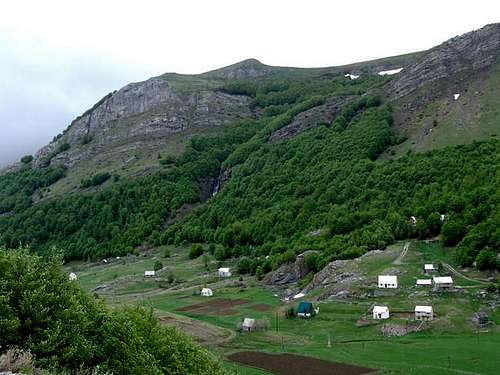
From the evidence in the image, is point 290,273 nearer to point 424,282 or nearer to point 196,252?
point 424,282

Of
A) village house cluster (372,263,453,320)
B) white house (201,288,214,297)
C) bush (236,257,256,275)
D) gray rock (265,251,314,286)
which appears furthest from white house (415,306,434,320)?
bush (236,257,256,275)

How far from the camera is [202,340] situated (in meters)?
73.3

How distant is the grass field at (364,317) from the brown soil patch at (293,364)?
1636 mm

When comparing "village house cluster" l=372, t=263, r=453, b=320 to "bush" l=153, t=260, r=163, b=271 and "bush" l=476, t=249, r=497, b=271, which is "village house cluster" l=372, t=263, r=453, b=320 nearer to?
"bush" l=476, t=249, r=497, b=271

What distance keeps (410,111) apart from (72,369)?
18529 cm

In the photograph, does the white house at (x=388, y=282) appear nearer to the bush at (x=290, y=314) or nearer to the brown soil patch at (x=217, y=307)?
the bush at (x=290, y=314)

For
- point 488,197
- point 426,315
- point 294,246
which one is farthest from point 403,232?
point 426,315

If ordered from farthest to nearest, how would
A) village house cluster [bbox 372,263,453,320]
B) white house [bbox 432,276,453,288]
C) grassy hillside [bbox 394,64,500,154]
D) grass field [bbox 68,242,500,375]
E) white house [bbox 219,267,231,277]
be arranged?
grassy hillside [bbox 394,64,500,154], white house [bbox 219,267,231,277], white house [bbox 432,276,453,288], village house cluster [bbox 372,263,453,320], grass field [bbox 68,242,500,375]

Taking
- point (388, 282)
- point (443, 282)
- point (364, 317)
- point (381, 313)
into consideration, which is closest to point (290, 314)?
point (364, 317)

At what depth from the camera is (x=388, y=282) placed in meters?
89.7

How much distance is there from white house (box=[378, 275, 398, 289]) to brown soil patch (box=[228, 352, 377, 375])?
29.9 meters

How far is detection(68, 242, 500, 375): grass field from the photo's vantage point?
194 feet

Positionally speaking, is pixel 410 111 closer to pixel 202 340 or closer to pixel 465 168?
pixel 465 168

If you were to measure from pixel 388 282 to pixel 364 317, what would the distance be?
13.0 m
